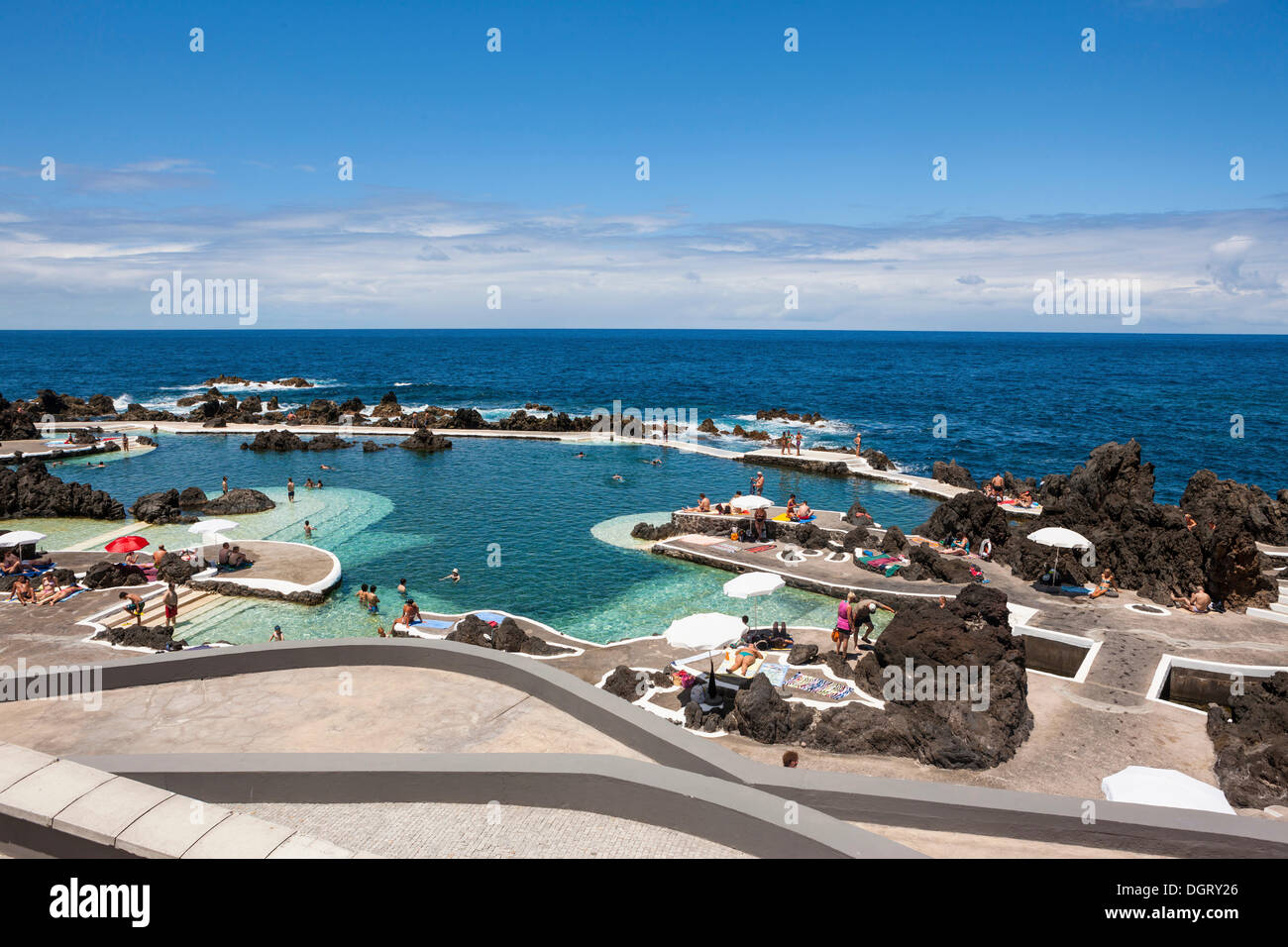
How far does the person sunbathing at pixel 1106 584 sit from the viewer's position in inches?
872

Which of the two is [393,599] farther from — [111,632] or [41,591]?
[41,591]

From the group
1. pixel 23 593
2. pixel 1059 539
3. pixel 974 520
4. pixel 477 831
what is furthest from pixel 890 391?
pixel 477 831

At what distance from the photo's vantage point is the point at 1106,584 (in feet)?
73.2

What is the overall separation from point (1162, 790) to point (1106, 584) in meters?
13.5

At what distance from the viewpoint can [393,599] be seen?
25.1 meters

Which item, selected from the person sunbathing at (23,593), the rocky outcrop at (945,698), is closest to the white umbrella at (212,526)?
the person sunbathing at (23,593)

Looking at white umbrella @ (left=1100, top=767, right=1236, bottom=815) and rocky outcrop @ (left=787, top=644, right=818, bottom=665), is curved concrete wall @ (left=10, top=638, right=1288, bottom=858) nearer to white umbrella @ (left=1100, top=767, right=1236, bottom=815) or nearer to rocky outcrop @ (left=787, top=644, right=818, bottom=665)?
white umbrella @ (left=1100, top=767, right=1236, bottom=815)

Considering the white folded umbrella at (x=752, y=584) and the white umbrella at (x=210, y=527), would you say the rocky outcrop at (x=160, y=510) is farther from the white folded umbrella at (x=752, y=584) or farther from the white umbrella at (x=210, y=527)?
the white folded umbrella at (x=752, y=584)

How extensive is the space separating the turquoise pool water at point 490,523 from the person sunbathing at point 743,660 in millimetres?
4966

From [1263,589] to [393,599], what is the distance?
2658cm

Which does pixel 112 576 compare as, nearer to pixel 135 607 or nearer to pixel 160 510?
pixel 135 607

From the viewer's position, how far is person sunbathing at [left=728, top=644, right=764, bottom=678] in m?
17.4

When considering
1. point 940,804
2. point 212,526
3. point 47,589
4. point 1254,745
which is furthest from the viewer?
point 212,526
